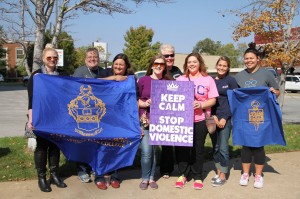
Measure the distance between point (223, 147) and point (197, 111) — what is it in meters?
0.74

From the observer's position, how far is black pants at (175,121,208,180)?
4.89 meters

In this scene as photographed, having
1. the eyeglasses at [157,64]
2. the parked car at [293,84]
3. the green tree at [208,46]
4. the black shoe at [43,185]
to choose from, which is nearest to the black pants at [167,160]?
the eyeglasses at [157,64]

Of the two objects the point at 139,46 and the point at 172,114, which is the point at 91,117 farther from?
the point at 139,46

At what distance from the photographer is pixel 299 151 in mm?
7156

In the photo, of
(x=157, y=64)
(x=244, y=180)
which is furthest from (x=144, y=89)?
(x=244, y=180)

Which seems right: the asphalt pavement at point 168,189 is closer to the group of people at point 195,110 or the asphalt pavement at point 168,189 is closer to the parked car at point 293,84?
the group of people at point 195,110

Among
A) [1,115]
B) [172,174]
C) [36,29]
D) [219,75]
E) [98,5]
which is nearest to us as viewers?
[219,75]

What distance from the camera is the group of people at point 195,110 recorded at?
189 inches

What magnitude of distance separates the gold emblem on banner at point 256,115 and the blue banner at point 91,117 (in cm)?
168

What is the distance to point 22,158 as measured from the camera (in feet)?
19.9

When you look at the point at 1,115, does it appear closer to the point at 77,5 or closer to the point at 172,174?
the point at 77,5

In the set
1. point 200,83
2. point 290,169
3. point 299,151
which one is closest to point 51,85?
point 200,83

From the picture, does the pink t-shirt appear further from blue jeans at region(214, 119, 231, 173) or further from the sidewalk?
the sidewalk

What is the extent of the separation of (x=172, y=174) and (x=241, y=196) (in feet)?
4.07
